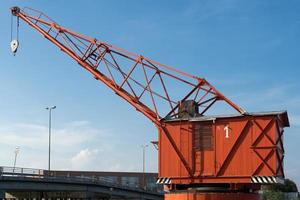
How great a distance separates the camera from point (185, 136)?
1225 inches

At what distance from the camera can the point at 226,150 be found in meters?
29.8

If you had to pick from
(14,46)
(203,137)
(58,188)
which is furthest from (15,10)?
(58,188)

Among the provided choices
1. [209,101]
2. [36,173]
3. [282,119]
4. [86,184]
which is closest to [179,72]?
[209,101]

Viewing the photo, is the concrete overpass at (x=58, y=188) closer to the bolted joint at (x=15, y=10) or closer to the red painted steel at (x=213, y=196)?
the bolted joint at (x=15, y=10)

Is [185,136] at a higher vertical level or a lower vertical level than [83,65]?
lower

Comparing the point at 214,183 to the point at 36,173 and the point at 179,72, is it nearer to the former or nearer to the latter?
the point at 179,72

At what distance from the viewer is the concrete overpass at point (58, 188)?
6373 centimetres

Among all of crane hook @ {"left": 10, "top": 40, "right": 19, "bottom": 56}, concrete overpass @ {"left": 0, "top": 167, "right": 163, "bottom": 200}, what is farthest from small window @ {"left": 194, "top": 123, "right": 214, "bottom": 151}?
concrete overpass @ {"left": 0, "top": 167, "right": 163, "bottom": 200}

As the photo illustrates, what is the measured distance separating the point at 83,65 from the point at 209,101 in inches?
427

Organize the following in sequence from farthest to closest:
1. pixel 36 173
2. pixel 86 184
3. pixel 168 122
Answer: pixel 86 184, pixel 36 173, pixel 168 122

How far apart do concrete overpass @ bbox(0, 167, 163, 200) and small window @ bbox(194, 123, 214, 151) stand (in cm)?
3761

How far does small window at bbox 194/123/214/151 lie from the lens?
30.5 metres

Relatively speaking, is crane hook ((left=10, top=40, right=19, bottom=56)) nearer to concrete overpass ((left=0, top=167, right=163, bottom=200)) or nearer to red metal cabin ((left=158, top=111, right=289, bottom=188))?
red metal cabin ((left=158, top=111, right=289, bottom=188))

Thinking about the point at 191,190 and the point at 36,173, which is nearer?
the point at 191,190
